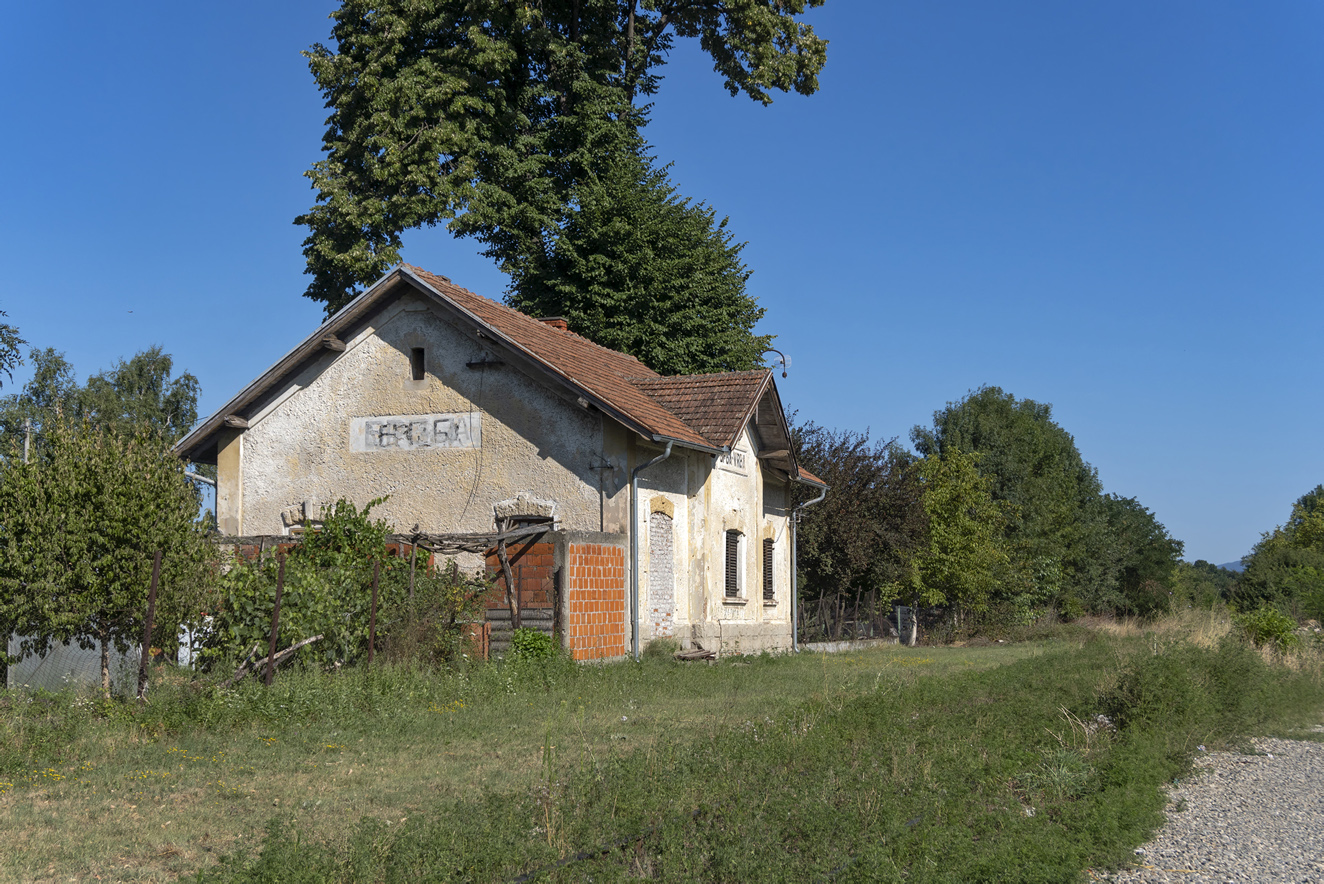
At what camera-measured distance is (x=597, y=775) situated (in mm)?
7531

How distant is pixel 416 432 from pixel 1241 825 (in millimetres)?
13237

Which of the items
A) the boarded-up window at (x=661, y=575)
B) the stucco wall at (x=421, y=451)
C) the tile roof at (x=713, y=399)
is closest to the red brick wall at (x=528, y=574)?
the stucco wall at (x=421, y=451)

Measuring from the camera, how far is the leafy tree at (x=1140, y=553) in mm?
62406

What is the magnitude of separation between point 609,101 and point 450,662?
20.3m

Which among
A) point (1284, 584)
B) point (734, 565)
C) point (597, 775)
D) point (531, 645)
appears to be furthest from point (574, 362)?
point (1284, 584)

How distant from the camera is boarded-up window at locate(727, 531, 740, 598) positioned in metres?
20.8

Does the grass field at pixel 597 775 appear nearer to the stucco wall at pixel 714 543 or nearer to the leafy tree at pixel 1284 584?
the stucco wall at pixel 714 543

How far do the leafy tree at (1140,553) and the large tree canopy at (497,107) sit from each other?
136 ft

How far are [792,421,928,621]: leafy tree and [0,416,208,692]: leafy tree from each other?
19.5 m

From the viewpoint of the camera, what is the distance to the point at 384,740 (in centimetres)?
948

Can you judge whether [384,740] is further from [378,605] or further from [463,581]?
[463,581]

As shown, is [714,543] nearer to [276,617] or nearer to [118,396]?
→ [276,617]

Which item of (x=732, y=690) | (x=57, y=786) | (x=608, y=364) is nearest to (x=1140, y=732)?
(x=732, y=690)

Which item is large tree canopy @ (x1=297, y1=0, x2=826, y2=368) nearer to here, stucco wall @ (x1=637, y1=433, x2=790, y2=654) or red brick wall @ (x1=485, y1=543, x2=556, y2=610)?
stucco wall @ (x1=637, y1=433, x2=790, y2=654)
